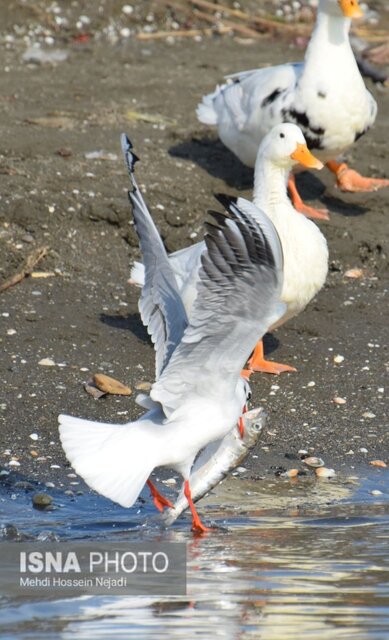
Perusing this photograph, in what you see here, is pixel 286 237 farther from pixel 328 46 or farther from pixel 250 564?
pixel 250 564

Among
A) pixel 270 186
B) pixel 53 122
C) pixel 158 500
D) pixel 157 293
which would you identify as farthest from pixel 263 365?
pixel 53 122

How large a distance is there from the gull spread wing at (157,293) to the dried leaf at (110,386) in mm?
1175

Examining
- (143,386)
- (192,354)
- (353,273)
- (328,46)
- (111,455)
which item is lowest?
(353,273)

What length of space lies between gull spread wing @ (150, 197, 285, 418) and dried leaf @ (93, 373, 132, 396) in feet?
4.70

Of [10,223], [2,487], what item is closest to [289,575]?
[2,487]

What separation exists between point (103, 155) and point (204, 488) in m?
4.16

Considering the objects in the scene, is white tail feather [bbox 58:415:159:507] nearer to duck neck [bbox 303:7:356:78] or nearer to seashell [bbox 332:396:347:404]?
seashell [bbox 332:396:347:404]

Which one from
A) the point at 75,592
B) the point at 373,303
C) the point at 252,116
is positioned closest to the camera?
the point at 75,592

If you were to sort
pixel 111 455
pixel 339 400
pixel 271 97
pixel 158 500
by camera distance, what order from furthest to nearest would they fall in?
1. pixel 271 97
2. pixel 339 400
3. pixel 158 500
4. pixel 111 455

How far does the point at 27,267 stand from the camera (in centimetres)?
849

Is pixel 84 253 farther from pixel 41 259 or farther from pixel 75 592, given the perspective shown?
pixel 75 592

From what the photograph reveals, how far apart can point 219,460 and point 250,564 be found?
0.70 metres

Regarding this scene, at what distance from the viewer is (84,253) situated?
347 inches

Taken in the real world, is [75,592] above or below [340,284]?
above
